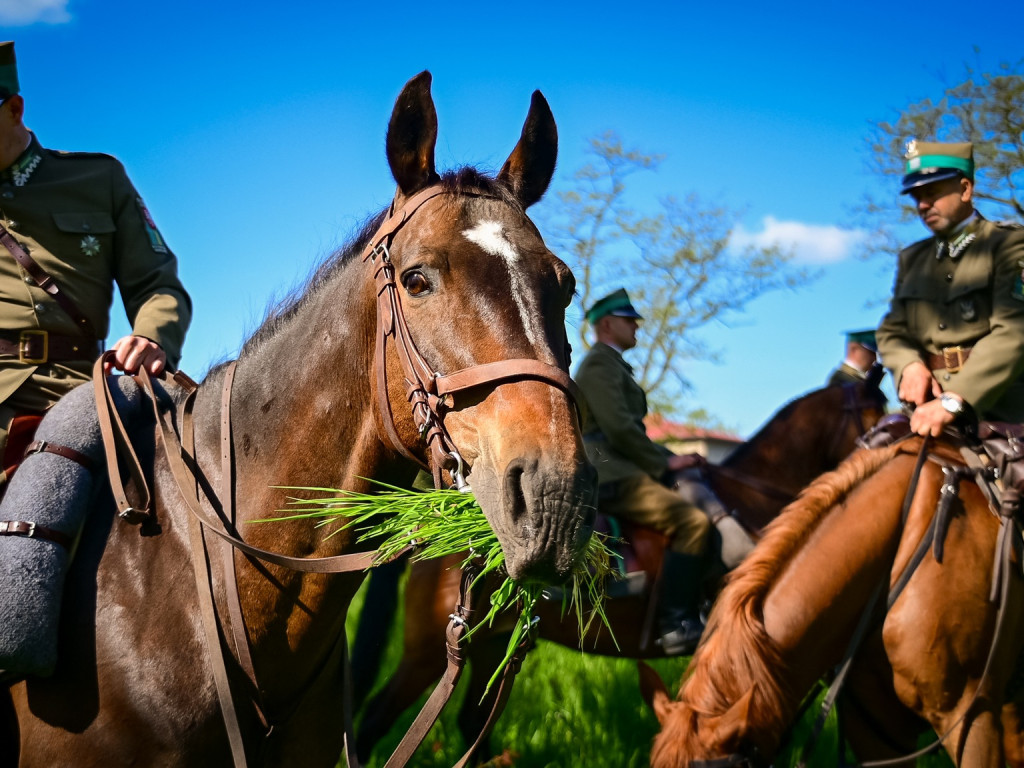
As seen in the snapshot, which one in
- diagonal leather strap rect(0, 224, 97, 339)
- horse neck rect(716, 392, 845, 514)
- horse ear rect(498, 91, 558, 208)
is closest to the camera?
horse ear rect(498, 91, 558, 208)

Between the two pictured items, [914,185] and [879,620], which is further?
[914,185]

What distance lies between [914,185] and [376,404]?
3787 millimetres

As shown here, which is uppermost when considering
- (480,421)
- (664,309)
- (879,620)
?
(664,309)

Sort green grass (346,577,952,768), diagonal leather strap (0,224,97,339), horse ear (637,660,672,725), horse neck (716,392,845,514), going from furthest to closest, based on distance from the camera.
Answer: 1. horse neck (716,392,845,514)
2. green grass (346,577,952,768)
3. horse ear (637,660,672,725)
4. diagonal leather strap (0,224,97,339)

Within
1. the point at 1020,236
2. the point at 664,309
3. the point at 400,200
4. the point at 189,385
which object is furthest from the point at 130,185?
the point at 664,309

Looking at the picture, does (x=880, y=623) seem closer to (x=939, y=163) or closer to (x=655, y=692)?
(x=655, y=692)

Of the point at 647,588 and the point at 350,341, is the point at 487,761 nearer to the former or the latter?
the point at 647,588

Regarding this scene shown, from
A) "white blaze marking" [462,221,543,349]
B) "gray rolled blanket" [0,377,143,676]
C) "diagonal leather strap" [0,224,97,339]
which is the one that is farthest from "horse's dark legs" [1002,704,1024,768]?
"diagonal leather strap" [0,224,97,339]

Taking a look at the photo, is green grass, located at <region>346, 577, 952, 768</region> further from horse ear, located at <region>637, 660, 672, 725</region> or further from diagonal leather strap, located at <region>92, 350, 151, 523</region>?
diagonal leather strap, located at <region>92, 350, 151, 523</region>

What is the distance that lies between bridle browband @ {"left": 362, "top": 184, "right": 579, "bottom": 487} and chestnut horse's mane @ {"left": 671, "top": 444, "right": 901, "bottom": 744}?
203 cm

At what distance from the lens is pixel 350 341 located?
97.6 inches

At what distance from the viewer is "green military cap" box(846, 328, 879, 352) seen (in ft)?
32.5

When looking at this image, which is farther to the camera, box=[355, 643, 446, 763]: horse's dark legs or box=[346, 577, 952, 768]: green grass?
box=[346, 577, 952, 768]: green grass

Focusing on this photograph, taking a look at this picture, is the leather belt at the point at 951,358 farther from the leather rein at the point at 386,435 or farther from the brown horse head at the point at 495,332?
the leather rein at the point at 386,435
